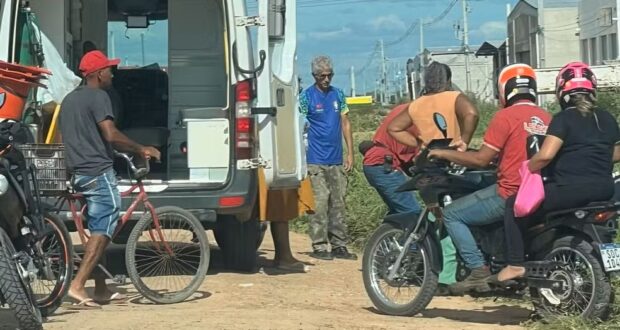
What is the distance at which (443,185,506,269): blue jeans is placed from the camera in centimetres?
677

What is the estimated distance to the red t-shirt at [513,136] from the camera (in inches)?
264

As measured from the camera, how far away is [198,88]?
10.2 metres

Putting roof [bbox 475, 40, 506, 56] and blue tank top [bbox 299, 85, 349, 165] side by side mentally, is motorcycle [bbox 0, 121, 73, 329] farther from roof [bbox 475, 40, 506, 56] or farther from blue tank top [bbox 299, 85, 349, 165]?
roof [bbox 475, 40, 506, 56]

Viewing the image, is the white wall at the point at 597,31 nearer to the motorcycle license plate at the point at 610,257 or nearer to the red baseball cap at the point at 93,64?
the red baseball cap at the point at 93,64

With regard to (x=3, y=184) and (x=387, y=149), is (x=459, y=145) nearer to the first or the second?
(x=387, y=149)

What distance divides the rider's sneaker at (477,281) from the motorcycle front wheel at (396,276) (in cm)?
19

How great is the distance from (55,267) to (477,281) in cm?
284

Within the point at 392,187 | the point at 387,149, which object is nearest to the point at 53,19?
the point at 387,149

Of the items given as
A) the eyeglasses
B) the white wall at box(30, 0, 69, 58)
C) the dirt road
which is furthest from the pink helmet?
the white wall at box(30, 0, 69, 58)

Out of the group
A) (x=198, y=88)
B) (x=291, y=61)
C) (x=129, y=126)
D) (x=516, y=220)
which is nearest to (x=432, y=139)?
(x=516, y=220)

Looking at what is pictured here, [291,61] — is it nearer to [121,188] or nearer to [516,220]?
[121,188]

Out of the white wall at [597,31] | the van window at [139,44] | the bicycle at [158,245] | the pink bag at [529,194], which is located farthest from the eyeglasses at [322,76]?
the white wall at [597,31]

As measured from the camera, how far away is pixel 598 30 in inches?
1497

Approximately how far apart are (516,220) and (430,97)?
1.49 m
